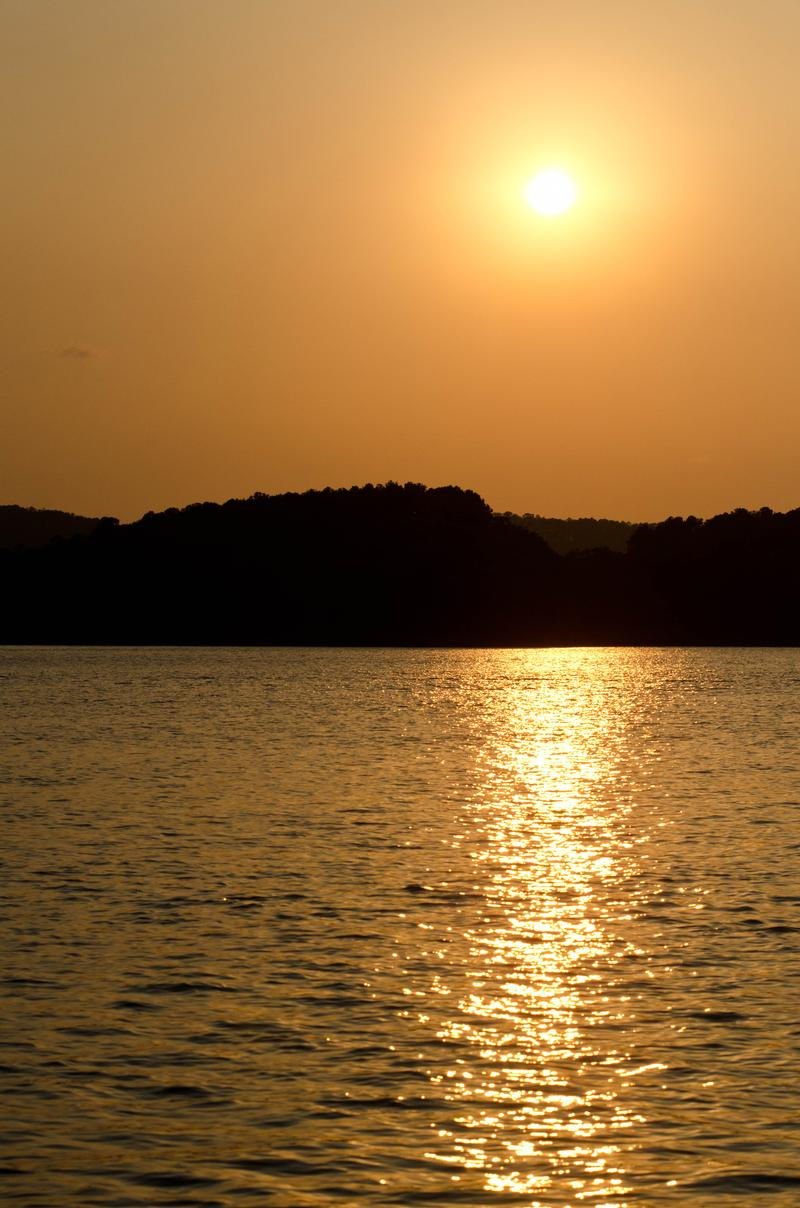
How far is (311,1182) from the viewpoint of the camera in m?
16.5

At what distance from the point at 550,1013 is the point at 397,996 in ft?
7.93

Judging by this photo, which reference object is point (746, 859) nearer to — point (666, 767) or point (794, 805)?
point (794, 805)

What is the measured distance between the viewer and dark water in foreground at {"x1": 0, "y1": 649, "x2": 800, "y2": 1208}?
1703 centimetres

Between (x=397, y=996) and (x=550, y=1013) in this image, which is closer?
(x=550, y=1013)

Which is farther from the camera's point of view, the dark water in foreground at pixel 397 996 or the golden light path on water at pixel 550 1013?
the golden light path on water at pixel 550 1013

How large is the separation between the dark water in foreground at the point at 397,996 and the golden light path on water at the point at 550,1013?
66 millimetres

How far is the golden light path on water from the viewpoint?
1720 centimetres

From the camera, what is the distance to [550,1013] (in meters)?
23.4

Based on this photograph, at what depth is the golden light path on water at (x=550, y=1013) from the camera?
56.4 ft

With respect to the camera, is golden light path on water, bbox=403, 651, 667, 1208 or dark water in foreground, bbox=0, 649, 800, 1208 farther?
golden light path on water, bbox=403, 651, 667, 1208

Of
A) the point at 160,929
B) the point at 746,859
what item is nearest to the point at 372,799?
the point at 746,859

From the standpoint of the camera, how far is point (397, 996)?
A: 79.9 feet

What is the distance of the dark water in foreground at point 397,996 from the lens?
55.9 feet

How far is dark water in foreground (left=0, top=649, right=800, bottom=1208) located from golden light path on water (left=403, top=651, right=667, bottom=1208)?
7cm
